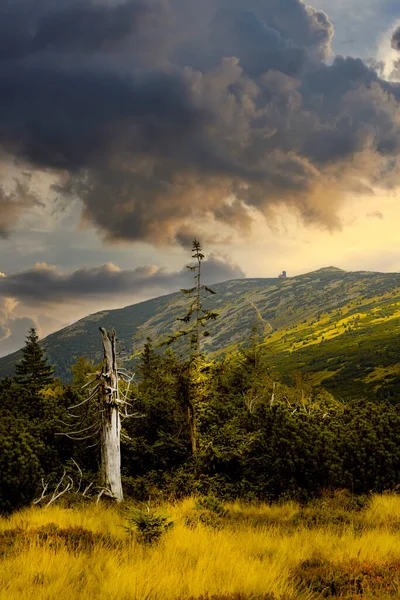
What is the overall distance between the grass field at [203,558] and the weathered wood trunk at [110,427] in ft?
6.72

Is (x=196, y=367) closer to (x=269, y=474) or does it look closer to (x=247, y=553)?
(x=269, y=474)

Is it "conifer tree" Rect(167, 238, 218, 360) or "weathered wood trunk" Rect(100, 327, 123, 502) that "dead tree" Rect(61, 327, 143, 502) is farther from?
"conifer tree" Rect(167, 238, 218, 360)

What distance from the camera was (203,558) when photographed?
6449mm

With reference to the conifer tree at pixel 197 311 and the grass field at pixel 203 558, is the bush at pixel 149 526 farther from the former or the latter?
the conifer tree at pixel 197 311

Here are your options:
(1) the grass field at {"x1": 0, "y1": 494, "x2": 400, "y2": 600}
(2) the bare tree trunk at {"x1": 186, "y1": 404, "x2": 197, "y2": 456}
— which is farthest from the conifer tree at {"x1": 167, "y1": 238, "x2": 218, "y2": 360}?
(1) the grass field at {"x1": 0, "y1": 494, "x2": 400, "y2": 600}

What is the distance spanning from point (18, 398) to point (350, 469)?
13.2 meters

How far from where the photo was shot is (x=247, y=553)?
703cm

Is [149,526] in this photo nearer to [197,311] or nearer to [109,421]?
[109,421]

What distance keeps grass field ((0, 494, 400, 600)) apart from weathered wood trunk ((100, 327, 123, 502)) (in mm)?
2047

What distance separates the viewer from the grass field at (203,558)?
206 inches

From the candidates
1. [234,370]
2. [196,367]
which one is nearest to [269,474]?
[196,367]

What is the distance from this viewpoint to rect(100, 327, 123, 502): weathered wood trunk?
1282 centimetres

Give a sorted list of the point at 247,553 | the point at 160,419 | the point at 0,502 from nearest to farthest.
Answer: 1. the point at 247,553
2. the point at 0,502
3. the point at 160,419

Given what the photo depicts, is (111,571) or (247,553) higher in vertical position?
(111,571)
